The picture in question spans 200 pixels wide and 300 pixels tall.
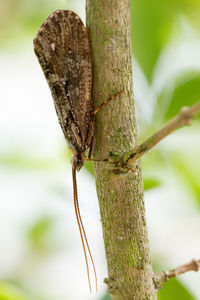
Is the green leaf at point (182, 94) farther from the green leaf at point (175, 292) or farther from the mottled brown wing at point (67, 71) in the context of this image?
the green leaf at point (175, 292)

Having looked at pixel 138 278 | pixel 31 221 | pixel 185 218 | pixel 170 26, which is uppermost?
pixel 170 26

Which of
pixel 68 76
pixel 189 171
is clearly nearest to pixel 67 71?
pixel 68 76

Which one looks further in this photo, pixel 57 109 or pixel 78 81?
pixel 57 109

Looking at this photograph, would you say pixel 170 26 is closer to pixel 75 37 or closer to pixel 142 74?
pixel 142 74

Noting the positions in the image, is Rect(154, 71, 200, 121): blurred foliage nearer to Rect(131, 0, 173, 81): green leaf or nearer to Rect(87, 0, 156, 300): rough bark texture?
Rect(131, 0, 173, 81): green leaf

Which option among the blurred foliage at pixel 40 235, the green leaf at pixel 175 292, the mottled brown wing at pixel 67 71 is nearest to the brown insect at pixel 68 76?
the mottled brown wing at pixel 67 71

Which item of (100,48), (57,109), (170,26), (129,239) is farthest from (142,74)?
(129,239)

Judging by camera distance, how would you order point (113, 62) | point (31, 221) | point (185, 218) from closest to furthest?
point (113, 62) → point (185, 218) → point (31, 221)
